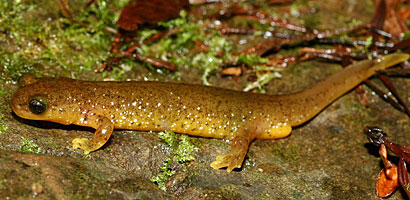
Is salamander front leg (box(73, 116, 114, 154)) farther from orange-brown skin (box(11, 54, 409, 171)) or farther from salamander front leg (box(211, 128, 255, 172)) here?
salamander front leg (box(211, 128, 255, 172))

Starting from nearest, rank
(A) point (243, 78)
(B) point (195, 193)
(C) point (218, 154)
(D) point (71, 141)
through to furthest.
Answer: (B) point (195, 193) < (D) point (71, 141) < (C) point (218, 154) < (A) point (243, 78)

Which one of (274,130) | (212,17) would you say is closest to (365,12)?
(212,17)

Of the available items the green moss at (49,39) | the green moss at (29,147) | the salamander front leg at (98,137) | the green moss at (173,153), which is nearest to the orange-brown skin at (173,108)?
the salamander front leg at (98,137)

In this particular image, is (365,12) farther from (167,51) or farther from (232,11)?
(167,51)

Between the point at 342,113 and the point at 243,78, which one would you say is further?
the point at 243,78

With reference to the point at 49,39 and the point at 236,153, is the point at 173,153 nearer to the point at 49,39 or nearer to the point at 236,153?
the point at 236,153

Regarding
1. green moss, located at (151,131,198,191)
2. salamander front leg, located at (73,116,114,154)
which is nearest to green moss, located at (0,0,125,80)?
salamander front leg, located at (73,116,114,154)

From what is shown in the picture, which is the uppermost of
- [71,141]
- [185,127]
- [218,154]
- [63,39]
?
[63,39]
